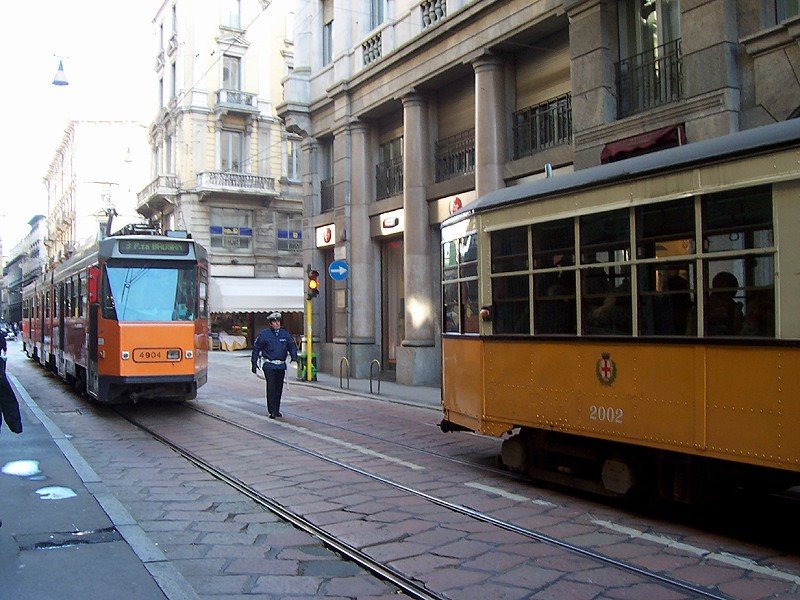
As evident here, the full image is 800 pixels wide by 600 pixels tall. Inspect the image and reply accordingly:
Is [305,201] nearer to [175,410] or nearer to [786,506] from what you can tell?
[175,410]

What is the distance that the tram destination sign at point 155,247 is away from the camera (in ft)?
44.5

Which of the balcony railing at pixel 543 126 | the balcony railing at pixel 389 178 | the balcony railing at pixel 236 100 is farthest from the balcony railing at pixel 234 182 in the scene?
the balcony railing at pixel 543 126

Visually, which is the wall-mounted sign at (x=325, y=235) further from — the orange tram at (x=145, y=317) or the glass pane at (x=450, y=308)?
the glass pane at (x=450, y=308)

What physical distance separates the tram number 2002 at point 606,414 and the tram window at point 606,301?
2.10 feet

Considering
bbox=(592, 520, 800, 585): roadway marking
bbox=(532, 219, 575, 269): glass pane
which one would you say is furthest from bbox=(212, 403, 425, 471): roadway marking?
bbox=(592, 520, 800, 585): roadway marking

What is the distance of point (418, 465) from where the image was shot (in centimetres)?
916

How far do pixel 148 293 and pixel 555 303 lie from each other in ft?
27.2

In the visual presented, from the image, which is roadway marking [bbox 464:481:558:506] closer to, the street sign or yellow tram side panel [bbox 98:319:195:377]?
yellow tram side panel [bbox 98:319:195:377]

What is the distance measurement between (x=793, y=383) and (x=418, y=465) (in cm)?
461

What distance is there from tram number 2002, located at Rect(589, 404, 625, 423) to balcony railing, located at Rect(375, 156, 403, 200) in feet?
49.7

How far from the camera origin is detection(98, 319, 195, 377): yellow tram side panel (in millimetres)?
13172

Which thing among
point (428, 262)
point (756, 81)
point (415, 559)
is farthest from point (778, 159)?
point (428, 262)

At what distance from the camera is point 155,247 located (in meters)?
13.7

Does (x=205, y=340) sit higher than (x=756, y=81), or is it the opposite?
(x=756, y=81)
